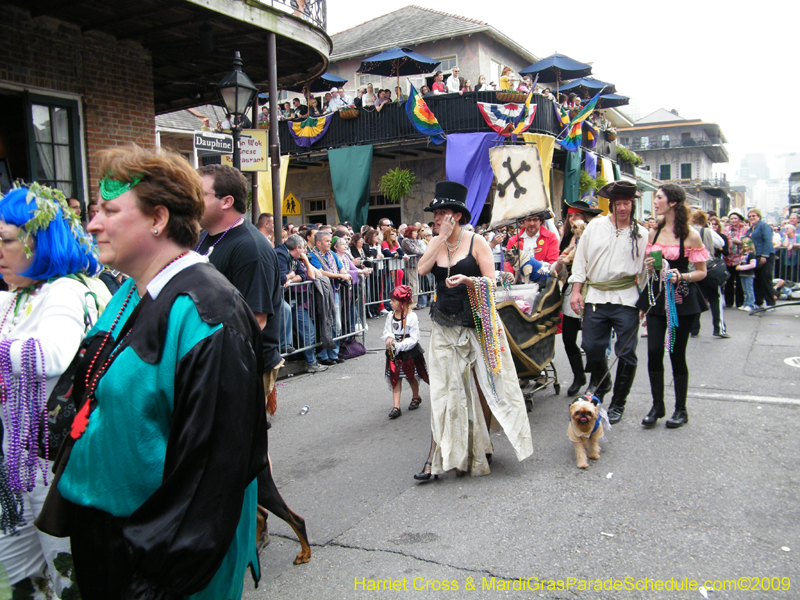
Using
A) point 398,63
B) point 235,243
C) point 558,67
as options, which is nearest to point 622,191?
point 235,243

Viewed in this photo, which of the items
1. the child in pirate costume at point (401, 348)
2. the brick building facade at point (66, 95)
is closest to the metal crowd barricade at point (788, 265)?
the child in pirate costume at point (401, 348)

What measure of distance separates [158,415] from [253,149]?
28.3 feet

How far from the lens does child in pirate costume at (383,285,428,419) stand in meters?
6.04

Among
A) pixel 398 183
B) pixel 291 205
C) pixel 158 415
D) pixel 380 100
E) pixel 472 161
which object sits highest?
pixel 380 100

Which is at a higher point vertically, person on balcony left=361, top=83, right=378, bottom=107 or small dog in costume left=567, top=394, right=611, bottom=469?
person on balcony left=361, top=83, right=378, bottom=107

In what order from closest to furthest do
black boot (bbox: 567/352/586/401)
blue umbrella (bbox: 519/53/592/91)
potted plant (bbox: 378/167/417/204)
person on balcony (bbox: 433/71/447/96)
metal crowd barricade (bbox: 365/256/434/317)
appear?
black boot (bbox: 567/352/586/401) < metal crowd barricade (bbox: 365/256/434/317) < person on balcony (bbox: 433/71/447/96) < potted plant (bbox: 378/167/417/204) < blue umbrella (bbox: 519/53/592/91)

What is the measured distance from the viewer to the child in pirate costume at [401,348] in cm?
604

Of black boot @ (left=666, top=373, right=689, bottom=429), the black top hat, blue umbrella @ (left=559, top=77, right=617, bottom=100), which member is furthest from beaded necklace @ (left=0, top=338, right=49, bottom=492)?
blue umbrella @ (left=559, top=77, right=617, bottom=100)

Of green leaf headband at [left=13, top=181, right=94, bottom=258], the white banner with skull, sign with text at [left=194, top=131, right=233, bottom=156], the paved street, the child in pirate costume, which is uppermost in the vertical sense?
sign with text at [left=194, top=131, right=233, bottom=156]

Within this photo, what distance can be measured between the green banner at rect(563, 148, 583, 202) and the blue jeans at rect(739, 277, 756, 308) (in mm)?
8917

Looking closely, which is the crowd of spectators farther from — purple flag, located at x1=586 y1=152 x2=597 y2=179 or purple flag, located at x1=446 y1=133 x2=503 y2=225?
purple flag, located at x1=586 y1=152 x2=597 y2=179

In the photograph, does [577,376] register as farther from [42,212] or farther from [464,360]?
[42,212]

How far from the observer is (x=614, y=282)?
207 inches

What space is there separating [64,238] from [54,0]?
22.8 feet
